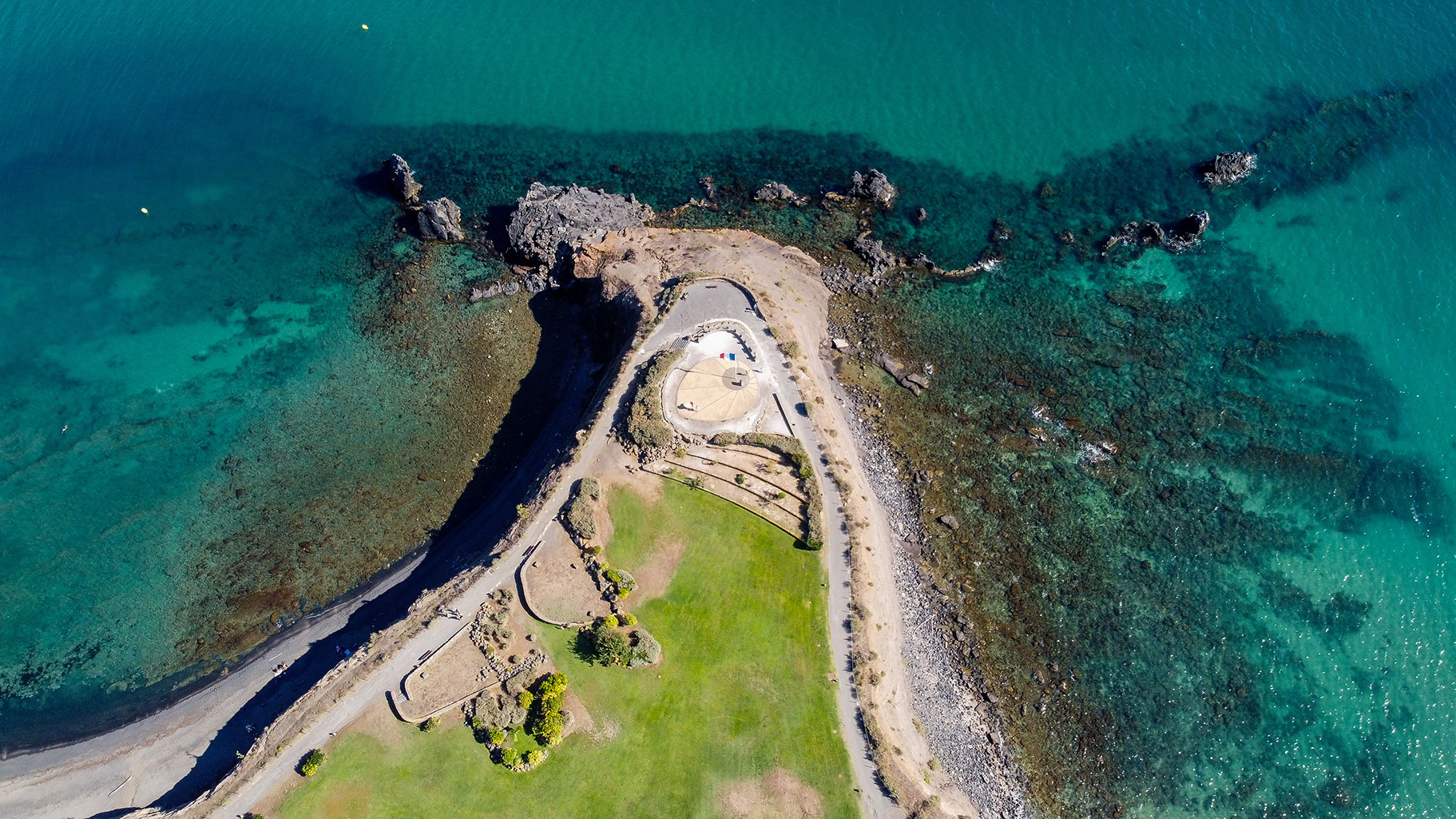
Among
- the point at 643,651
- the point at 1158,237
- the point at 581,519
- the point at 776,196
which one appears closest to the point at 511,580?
the point at 581,519

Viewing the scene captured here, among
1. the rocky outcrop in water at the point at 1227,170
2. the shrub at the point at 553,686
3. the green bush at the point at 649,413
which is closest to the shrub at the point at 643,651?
the shrub at the point at 553,686

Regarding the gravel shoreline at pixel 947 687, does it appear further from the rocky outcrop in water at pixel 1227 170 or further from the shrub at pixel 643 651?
the rocky outcrop in water at pixel 1227 170

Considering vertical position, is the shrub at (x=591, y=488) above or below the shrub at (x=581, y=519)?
above

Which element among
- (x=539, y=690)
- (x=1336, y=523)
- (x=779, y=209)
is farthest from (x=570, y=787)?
(x=1336, y=523)

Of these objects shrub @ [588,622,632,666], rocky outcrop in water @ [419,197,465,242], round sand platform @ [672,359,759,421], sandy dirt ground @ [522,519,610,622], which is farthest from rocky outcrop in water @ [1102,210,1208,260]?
rocky outcrop in water @ [419,197,465,242]

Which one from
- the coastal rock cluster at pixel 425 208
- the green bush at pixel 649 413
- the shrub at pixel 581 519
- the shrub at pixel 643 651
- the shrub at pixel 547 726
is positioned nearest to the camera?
the shrub at pixel 547 726

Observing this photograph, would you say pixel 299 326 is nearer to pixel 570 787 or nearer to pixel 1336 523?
pixel 570 787
